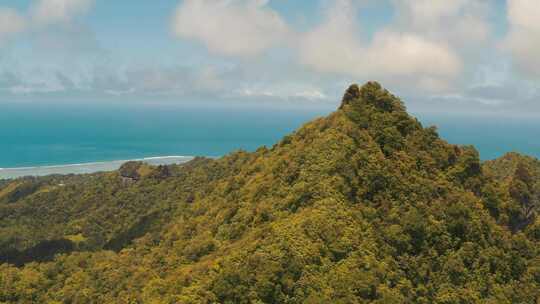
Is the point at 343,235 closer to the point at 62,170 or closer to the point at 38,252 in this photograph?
the point at 38,252

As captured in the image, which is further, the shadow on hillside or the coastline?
the coastline

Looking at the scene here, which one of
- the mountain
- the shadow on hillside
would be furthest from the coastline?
the mountain

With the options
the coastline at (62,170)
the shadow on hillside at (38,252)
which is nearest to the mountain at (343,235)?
the shadow on hillside at (38,252)

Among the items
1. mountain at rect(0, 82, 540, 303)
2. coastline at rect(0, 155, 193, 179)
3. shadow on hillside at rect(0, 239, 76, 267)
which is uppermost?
mountain at rect(0, 82, 540, 303)

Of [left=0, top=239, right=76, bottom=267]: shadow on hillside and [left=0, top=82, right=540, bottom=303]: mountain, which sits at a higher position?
[left=0, top=82, right=540, bottom=303]: mountain

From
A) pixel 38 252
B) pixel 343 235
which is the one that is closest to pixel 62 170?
pixel 38 252

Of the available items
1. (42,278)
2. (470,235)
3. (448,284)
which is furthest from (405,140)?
(42,278)

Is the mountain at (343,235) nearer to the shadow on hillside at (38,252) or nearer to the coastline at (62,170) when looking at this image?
the shadow on hillside at (38,252)

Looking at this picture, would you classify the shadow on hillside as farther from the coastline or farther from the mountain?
the coastline

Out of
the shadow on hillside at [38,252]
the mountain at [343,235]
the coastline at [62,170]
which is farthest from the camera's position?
the coastline at [62,170]

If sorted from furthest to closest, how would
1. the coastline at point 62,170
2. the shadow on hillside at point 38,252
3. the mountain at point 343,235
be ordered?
the coastline at point 62,170
the shadow on hillside at point 38,252
the mountain at point 343,235
